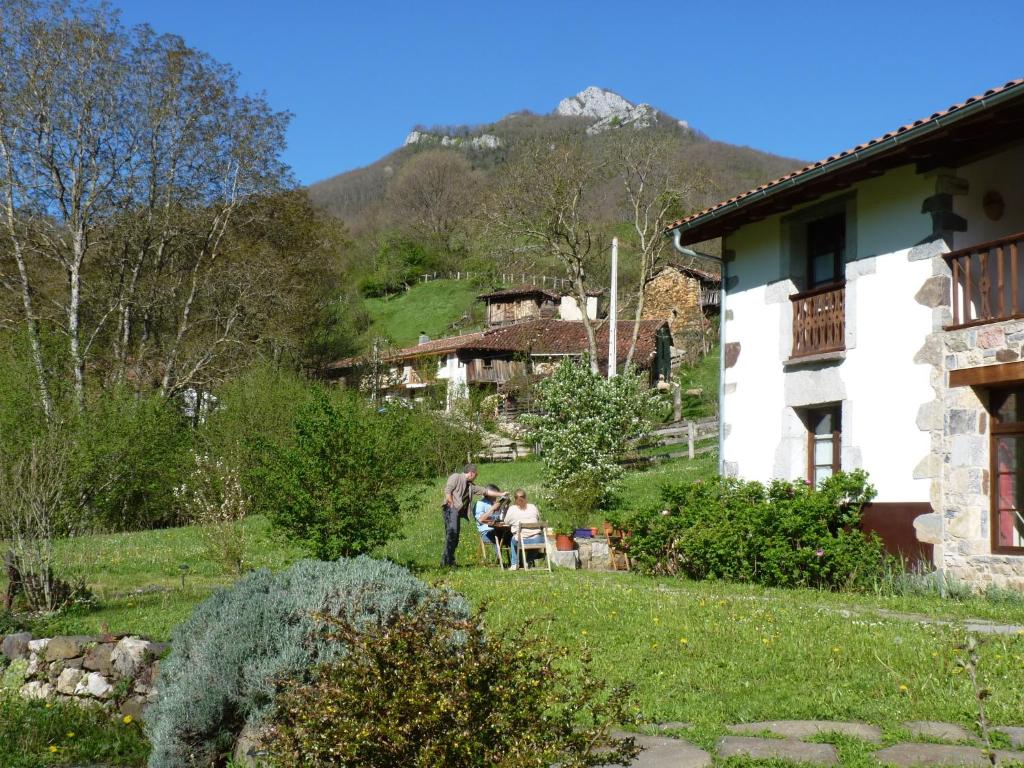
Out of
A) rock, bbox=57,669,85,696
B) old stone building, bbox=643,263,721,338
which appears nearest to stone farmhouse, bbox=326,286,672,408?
old stone building, bbox=643,263,721,338

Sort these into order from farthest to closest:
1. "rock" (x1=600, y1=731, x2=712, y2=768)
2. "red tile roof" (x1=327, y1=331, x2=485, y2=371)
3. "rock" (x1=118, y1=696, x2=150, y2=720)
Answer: "red tile roof" (x1=327, y1=331, x2=485, y2=371), "rock" (x1=118, y1=696, x2=150, y2=720), "rock" (x1=600, y1=731, x2=712, y2=768)

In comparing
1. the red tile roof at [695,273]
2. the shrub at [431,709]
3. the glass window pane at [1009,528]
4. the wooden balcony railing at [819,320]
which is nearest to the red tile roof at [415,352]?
the red tile roof at [695,273]

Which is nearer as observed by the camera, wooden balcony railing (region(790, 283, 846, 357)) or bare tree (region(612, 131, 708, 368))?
wooden balcony railing (region(790, 283, 846, 357))

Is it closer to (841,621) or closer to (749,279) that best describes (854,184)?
(749,279)

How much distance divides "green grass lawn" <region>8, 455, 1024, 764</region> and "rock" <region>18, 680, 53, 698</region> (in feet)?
3.13

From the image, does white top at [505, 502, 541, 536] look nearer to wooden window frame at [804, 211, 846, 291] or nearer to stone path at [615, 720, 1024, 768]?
wooden window frame at [804, 211, 846, 291]

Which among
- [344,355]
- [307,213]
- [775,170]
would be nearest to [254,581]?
[307,213]

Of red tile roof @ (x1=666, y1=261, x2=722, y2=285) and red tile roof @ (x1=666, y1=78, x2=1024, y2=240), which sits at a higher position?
red tile roof @ (x1=666, y1=261, x2=722, y2=285)

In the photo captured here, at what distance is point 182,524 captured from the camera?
89.1ft

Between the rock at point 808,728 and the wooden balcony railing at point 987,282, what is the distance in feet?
22.8

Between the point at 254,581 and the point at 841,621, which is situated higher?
the point at 254,581

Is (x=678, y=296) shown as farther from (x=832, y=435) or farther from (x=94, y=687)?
(x=94, y=687)

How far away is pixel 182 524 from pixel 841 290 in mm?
19760

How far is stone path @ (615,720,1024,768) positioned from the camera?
15.7 feet
